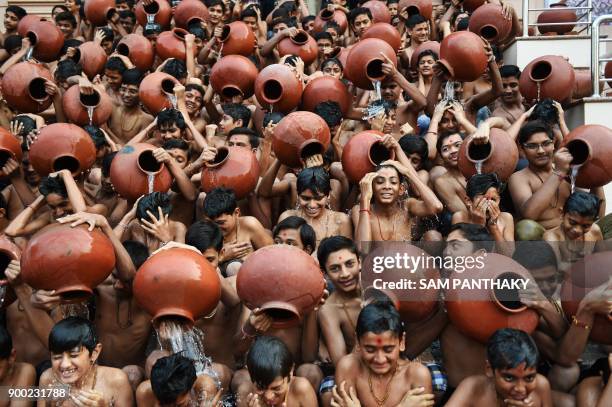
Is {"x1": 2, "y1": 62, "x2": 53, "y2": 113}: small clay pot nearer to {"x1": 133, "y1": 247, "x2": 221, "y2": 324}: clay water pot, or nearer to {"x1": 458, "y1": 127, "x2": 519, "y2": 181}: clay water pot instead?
{"x1": 133, "y1": 247, "x2": 221, "y2": 324}: clay water pot

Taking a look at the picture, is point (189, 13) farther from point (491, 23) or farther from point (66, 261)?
point (66, 261)

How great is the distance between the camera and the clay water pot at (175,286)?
313cm

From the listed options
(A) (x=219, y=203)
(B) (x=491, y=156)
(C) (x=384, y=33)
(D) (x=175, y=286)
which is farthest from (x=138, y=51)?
(D) (x=175, y=286)

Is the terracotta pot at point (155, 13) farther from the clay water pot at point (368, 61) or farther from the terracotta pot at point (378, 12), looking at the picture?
the clay water pot at point (368, 61)

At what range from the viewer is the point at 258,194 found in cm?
520

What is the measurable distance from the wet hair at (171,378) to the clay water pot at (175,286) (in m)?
0.21

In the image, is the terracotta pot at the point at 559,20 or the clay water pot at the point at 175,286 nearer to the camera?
the clay water pot at the point at 175,286

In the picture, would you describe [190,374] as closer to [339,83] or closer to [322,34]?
[339,83]

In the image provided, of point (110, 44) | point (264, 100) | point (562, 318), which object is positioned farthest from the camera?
point (110, 44)

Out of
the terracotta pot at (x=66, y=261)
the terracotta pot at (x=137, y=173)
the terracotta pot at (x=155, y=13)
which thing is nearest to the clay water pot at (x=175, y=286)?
the terracotta pot at (x=66, y=261)

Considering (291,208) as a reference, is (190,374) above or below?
above

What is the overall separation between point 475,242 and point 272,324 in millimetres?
1256

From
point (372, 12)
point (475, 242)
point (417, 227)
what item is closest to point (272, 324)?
point (475, 242)

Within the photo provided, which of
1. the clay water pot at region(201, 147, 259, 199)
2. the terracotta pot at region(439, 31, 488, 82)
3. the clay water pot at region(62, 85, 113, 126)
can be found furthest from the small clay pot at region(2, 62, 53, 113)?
the terracotta pot at region(439, 31, 488, 82)
